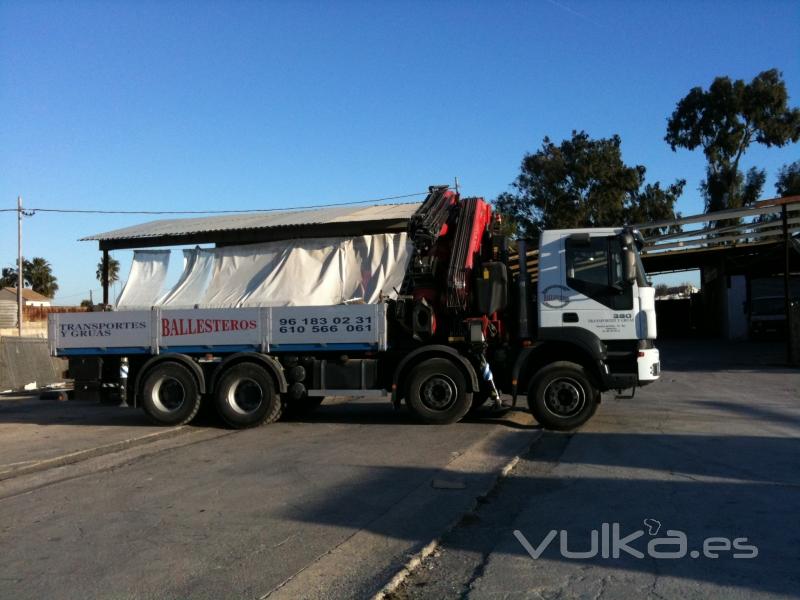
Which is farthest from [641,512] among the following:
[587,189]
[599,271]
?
[587,189]

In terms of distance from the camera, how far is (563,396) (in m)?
10.6

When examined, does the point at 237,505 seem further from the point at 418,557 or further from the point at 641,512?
the point at 641,512

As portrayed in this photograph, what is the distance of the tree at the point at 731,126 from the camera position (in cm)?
4172

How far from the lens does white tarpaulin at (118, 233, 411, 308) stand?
38.9ft

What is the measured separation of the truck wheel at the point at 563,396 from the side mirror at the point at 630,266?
1525 millimetres

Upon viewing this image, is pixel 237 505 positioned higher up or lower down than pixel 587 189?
lower down

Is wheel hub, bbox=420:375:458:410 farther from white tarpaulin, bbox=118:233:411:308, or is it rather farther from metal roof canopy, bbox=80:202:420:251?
metal roof canopy, bbox=80:202:420:251

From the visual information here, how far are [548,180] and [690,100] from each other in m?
11.5

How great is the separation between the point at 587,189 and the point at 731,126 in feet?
36.4

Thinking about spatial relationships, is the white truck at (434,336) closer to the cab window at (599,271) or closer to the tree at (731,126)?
the cab window at (599,271)

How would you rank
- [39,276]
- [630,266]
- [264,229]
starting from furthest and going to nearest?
[39,276]
[264,229]
[630,266]

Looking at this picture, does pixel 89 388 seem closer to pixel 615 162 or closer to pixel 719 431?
pixel 719 431

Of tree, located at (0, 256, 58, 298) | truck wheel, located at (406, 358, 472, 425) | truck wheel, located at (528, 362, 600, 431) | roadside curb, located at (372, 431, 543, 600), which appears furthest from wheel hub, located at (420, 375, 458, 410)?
tree, located at (0, 256, 58, 298)

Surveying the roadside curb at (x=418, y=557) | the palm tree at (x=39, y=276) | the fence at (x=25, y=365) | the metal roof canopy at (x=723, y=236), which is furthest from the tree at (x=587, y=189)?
the palm tree at (x=39, y=276)
